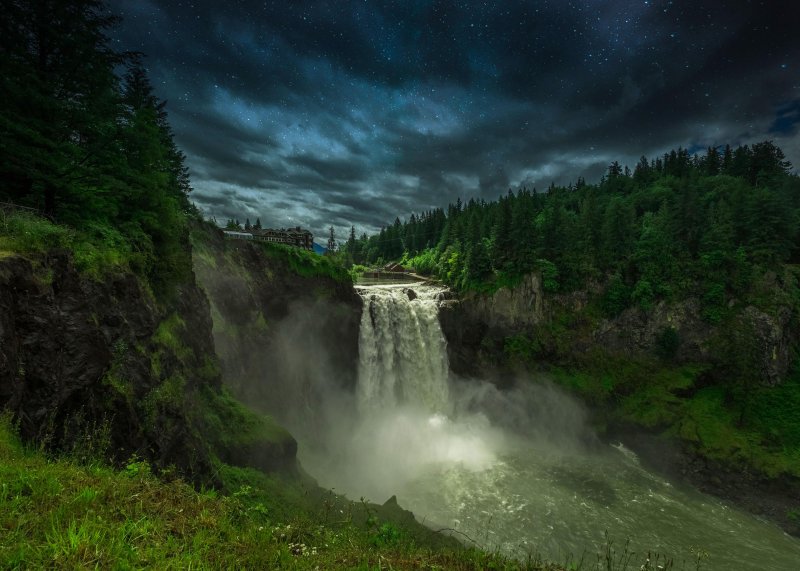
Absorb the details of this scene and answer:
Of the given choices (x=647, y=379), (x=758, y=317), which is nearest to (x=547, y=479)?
(x=647, y=379)

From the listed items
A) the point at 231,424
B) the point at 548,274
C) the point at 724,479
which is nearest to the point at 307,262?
the point at 231,424

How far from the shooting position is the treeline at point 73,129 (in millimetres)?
9734

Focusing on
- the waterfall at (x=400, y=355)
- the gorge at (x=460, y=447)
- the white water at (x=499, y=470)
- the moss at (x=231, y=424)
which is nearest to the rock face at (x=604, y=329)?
the gorge at (x=460, y=447)

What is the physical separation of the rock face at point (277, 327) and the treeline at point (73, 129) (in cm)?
1329

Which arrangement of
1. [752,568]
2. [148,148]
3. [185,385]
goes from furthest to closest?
[752,568], [185,385], [148,148]

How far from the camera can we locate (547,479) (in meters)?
26.7

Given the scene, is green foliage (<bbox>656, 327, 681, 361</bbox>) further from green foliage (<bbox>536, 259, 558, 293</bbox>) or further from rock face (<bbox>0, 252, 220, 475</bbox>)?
rock face (<bbox>0, 252, 220, 475</bbox>)

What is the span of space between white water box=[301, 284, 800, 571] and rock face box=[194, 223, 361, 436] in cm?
263

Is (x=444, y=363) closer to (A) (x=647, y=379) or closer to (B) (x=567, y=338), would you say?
(B) (x=567, y=338)

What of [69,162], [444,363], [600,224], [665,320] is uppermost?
[600,224]

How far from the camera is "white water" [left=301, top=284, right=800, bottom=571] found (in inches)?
812

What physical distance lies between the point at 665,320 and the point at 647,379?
21.7 feet

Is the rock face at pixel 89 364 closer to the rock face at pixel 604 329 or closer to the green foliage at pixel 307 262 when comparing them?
the green foliage at pixel 307 262

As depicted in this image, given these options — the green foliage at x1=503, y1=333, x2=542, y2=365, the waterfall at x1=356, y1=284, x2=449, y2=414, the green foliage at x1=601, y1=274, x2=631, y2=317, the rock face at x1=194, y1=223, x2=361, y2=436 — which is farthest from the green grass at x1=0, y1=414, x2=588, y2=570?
the green foliage at x1=601, y1=274, x2=631, y2=317
